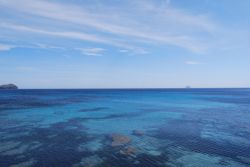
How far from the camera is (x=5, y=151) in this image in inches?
583

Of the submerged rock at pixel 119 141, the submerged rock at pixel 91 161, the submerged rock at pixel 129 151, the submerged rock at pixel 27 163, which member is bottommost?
the submerged rock at pixel 27 163

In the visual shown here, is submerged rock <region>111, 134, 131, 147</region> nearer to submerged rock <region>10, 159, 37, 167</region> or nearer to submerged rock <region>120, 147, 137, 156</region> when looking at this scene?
submerged rock <region>120, 147, 137, 156</region>

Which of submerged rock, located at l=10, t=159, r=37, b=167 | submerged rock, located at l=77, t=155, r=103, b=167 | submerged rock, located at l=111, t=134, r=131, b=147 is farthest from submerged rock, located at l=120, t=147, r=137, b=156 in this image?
submerged rock, located at l=10, t=159, r=37, b=167

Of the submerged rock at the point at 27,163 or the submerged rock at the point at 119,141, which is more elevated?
the submerged rock at the point at 119,141

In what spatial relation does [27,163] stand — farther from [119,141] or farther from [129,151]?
[119,141]

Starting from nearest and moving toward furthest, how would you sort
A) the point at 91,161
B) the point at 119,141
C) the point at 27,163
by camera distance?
1. the point at 27,163
2. the point at 91,161
3. the point at 119,141

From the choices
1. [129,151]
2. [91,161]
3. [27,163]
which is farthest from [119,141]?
[27,163]

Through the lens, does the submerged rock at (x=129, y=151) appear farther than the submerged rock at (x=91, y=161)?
Yes

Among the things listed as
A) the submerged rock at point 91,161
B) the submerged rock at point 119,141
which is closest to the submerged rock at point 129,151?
the submerged rock at point 119,141

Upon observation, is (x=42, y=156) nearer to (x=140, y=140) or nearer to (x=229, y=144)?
(x=140, y=140)

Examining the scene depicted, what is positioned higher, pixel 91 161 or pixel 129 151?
pixel 129 151

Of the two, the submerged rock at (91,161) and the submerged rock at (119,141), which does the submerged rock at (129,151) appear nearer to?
the submerged rock at (119,141)

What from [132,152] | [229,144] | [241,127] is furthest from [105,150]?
[241,127]

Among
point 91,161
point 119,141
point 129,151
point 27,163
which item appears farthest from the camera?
point 119,141
